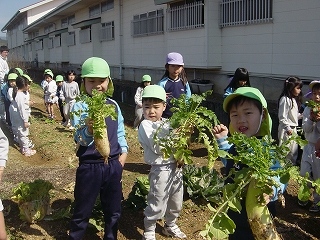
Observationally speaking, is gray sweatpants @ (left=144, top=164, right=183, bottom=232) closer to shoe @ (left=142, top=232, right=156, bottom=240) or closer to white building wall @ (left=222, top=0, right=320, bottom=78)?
shoe @ (left=142, top=232, right=156, bottom=240)

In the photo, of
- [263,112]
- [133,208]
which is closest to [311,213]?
[133,208]

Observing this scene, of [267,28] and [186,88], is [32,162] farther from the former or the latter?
[267,28]

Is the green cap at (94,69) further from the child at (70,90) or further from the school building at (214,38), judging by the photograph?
the child at (70,90)

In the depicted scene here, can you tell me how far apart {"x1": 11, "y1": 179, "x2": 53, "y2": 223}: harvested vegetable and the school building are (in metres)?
6.03

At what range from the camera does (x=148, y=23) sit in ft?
49.7

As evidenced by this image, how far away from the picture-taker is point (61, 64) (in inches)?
1170

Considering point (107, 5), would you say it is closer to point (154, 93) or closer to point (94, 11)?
point (94, 11)

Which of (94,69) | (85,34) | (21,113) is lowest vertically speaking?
(21,113)

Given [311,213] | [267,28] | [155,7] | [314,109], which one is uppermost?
[155,7]

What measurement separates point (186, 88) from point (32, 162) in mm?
3979

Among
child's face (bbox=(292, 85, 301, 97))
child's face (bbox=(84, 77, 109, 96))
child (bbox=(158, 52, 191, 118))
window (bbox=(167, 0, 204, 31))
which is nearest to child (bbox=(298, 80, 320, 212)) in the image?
child's face (bbox=(292, 85, 301, 97))

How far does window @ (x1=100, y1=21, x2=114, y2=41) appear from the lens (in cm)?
1916

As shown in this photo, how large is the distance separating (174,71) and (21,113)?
13.5 feet

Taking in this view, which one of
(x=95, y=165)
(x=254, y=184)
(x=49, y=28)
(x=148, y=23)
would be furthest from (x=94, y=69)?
(x=49, y=28)
